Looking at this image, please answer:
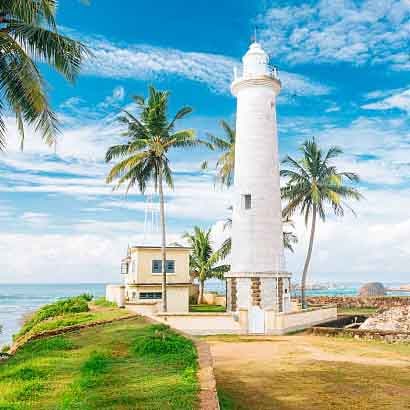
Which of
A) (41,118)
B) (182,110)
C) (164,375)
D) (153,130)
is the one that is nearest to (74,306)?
(153,130)

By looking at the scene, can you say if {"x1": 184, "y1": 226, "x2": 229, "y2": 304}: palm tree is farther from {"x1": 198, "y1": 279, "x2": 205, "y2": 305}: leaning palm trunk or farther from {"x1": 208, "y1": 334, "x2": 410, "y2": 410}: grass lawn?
{"x1": 208, "y1": 334, "x2": 410, "y2": 410}: grass lawn

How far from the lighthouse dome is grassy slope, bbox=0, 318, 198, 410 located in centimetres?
1665

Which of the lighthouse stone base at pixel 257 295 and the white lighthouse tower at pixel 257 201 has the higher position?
the white lighthouse tower at pixel 257 201

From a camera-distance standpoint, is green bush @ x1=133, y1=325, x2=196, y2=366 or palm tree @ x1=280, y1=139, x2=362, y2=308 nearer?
green bush @ x1=133, y1=325, x2=196, y2=366

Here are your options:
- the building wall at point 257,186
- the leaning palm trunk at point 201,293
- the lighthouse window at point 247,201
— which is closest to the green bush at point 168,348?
the building wall at point 257,186

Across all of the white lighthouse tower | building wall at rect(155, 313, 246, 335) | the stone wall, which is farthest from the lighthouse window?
the stone wall

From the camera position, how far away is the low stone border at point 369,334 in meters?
20.0

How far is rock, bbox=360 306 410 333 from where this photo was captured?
24703 mm

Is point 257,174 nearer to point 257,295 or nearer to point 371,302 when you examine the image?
point 257,295

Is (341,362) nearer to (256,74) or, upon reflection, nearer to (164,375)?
(164,375)

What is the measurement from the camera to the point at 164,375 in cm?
887

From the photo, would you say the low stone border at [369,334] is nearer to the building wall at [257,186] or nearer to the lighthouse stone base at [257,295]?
the lighthouse stone base at [257,295]

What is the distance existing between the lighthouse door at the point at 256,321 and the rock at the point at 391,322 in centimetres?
519

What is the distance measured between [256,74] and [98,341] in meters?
16.3
